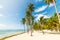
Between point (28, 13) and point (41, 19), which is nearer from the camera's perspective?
point (28, 13)

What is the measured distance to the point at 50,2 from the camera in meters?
33.0

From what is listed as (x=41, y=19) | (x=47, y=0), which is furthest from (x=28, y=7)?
(x=41, y=19)

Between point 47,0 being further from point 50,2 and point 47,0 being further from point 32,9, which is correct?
point 32,9

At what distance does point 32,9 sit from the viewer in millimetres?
33875

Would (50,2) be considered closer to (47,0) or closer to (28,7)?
(47,0)

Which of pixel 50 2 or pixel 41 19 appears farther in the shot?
pixel 41 19

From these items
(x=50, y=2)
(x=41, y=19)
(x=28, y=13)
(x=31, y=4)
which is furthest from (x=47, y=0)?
(x=41, y=19)

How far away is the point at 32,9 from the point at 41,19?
23840 mm

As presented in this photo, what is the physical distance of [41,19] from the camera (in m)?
56.9

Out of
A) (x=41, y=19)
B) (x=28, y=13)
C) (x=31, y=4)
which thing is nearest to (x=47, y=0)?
(x=31, y=4)

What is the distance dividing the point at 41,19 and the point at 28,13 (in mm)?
23131

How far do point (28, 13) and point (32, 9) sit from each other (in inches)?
77.5

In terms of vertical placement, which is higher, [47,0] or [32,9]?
[47,0]

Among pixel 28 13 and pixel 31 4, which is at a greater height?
pixel 31 4
